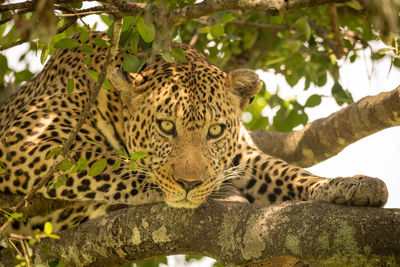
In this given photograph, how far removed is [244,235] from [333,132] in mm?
3738

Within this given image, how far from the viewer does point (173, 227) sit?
447cm

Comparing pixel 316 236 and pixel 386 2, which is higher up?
pixel 386 2

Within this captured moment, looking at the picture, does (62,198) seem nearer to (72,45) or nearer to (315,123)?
(72,45)

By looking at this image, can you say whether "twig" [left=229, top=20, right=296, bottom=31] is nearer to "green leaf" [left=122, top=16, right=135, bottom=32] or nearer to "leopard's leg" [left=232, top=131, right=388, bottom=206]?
"leopard's leg" [left=232, top=131, right=388, bottom=206]

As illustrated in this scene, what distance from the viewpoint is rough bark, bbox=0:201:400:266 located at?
3539mm

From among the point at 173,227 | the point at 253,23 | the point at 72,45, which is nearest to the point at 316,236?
the point at 173,227

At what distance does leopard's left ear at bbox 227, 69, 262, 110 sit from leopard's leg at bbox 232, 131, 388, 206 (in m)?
0.61

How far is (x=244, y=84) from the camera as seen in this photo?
6457 mm

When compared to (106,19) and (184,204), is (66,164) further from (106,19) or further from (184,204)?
(106,19)

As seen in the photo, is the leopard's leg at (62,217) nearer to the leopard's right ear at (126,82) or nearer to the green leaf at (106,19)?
the leopard's right ear at (126,82)

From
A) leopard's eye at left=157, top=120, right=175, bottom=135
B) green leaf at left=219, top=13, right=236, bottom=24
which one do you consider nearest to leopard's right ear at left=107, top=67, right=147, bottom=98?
leopard's eye at left=157, top=120, right=175, bottom=135

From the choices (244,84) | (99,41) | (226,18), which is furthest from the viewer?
(244,84)

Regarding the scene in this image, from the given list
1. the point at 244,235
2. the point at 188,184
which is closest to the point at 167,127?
the point at 188,184

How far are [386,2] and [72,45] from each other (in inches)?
122
